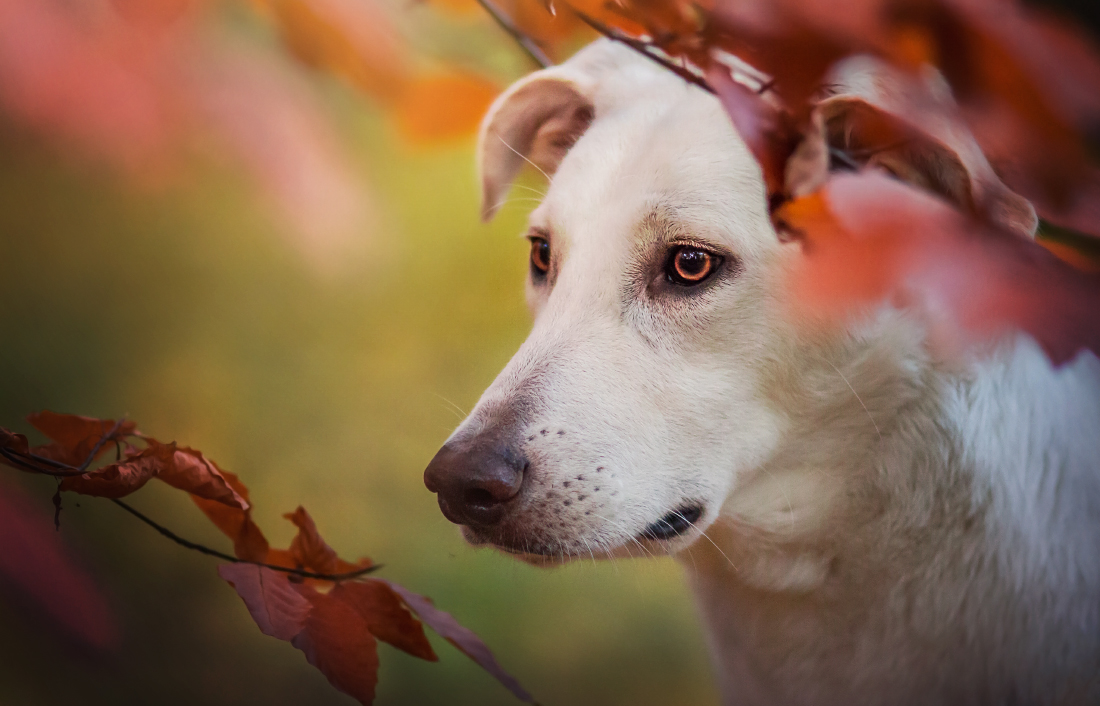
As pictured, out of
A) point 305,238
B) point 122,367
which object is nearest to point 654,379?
point 305,238

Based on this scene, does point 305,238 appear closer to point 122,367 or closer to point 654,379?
point 122,367

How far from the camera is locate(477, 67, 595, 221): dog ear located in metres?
0.94

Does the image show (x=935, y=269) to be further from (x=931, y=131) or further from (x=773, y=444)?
(x=773, y=444)

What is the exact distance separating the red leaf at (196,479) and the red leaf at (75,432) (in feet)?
0.44

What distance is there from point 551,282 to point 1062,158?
51 cm

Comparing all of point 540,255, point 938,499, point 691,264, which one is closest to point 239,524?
point 540,255

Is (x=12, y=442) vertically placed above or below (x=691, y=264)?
below

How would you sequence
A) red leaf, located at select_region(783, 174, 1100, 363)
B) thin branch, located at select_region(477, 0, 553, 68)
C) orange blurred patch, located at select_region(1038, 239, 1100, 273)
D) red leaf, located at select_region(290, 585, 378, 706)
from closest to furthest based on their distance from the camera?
red leaf, located at select_region(783, 174, 1100, 363), orange blurred patch, located at select_region(1038, 239, 1100, 273), red leaf, located at select_region(290, 585, 378, 706), thin branch, located at select_region(477, 0, 553, 68)

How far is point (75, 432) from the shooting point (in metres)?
0.88

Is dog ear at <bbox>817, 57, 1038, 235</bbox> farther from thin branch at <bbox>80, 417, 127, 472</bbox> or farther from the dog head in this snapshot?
thin branch at <bbox>80, 417, 127, 472</bbox>

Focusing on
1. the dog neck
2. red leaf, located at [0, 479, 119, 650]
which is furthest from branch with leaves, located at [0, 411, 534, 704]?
the dog neck

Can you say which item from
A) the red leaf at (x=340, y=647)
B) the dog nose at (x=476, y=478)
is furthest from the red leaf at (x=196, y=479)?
the dog nose at (x=476, y=478)

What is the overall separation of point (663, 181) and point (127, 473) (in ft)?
2.10

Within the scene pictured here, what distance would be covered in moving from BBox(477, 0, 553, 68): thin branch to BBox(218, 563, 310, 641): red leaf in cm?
69
